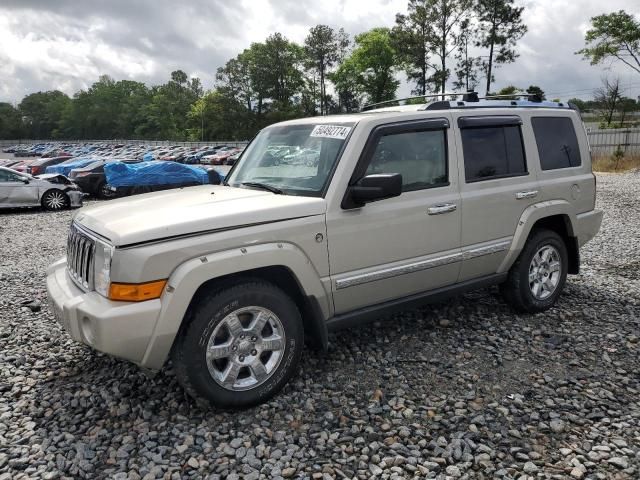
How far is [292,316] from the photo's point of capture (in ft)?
11.0

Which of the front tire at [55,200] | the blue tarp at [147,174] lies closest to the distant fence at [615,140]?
the blue tarp at [147,174]

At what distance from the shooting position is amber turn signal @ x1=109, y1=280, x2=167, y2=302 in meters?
2.87

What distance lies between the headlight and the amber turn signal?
65mm

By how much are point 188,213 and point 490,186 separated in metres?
2.56

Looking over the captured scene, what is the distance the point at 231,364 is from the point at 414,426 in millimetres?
1198

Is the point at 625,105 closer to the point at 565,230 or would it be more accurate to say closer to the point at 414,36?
the point at 414,36

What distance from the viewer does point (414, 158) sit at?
3.95m

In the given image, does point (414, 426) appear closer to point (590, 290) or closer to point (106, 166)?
point (590, 290)

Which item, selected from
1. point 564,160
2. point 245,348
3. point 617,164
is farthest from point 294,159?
point 617,164

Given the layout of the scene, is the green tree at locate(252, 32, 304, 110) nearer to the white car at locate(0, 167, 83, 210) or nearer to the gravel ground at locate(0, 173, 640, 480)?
the white car at locate(0, 167, 83, 210)

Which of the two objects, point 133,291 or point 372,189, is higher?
point 372,189

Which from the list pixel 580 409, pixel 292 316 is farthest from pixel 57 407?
pixel 580 409

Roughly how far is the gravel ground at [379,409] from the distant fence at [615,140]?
26.1 metres

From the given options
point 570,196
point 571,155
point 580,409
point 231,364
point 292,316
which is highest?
point 571,155
